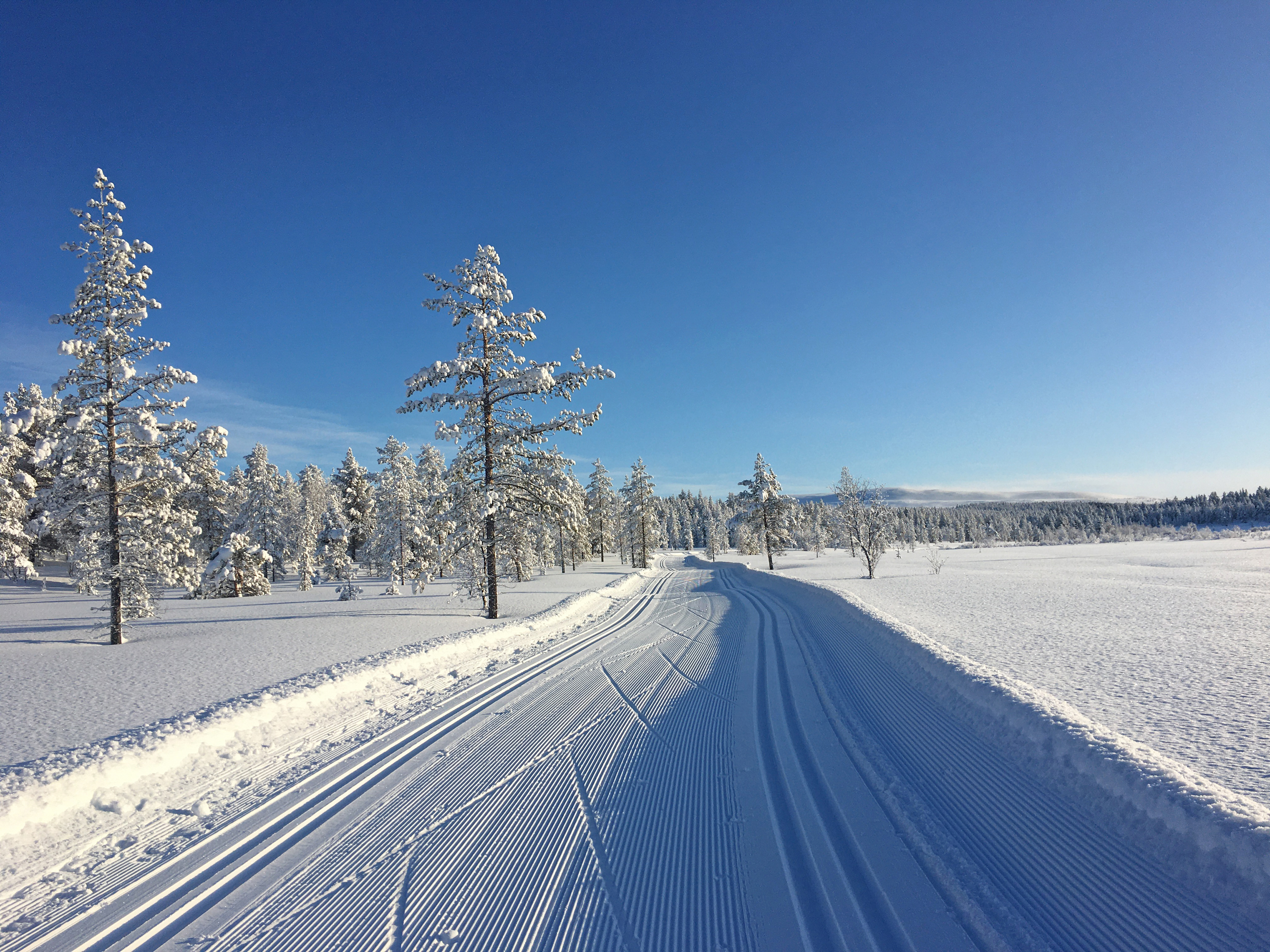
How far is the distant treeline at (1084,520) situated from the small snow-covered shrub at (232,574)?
89083mm

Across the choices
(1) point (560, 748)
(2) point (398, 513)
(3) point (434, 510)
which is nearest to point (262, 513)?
(2) point (398, 513)

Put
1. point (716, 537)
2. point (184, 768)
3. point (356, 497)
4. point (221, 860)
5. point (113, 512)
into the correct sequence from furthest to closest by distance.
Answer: point (716, 537) → point (356, 497) → point (113, 512) → point (184, 768) → point (221, 860)

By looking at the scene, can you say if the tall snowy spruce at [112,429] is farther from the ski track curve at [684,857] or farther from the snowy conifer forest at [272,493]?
the ski track curve at [684,857]

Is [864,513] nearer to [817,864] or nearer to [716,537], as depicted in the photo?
[817,864]

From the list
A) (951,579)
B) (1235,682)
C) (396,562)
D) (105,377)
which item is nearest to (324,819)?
(1235,682)

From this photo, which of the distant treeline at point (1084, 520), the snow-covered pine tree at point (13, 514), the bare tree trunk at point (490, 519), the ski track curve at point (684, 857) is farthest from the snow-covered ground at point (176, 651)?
the distant treeline at point (1084, 520)

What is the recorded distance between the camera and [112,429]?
15.1m

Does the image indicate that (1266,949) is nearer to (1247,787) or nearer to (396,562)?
(1247,787)

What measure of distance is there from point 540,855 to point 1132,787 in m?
4.21

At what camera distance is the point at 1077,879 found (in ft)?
11.3

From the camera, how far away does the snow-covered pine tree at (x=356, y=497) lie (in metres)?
48.0

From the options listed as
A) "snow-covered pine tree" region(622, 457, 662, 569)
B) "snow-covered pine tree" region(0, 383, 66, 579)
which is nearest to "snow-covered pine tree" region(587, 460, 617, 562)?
"snow-covered pine tree" region(622, 457, 662, 569)

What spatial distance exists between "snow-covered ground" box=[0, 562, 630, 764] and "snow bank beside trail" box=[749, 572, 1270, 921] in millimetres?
9665

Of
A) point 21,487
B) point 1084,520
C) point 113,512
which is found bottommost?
point 1084,520
